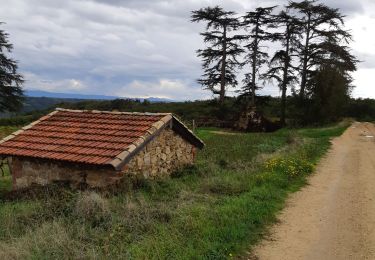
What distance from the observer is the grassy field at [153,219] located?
6.19 metres

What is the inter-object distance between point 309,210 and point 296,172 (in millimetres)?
3519

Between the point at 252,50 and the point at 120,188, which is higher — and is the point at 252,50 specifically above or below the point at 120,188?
above

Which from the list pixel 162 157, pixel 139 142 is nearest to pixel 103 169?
pixel 139 142

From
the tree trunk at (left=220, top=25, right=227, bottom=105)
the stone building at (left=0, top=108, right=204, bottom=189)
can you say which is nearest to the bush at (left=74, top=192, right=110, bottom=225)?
the stone building at (left=0, top=108, right=204, bottom=189)

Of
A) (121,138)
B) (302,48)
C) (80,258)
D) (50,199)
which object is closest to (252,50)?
(302,48)

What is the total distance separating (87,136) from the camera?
11797mm

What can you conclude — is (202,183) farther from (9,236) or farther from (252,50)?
(252,50)

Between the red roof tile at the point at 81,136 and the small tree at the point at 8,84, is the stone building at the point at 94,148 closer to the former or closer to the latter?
the red roof tile at the point at 81,136

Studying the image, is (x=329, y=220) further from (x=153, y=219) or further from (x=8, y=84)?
(x=8, y=84)

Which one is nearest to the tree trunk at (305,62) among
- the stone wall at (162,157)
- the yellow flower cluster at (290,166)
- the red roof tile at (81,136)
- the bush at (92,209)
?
the yellow flower cluster at (290,166)

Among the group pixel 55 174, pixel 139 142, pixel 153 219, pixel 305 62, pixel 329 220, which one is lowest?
pixel 329 220

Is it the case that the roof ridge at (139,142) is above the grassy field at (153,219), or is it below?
above

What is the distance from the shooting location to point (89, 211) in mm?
7973

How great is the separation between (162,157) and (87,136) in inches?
91.4
